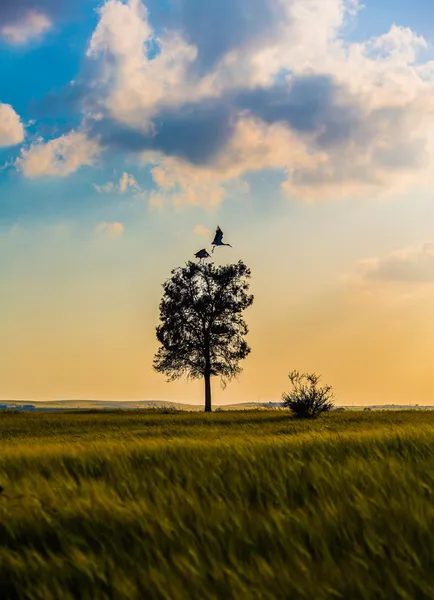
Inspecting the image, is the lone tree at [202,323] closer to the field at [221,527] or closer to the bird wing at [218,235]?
the bird wing at [218,235]

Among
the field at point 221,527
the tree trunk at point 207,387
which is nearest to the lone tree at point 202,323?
the tree trunk at point 207,387

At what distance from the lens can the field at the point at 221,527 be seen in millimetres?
4688

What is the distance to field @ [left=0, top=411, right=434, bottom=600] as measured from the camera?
185 inches

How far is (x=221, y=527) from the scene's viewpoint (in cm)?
559

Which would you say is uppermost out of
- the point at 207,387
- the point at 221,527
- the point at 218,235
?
the point at 218,235

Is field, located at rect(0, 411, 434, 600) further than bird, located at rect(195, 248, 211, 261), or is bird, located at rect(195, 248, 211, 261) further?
bird, located at rect(195, 248, 211, 261)

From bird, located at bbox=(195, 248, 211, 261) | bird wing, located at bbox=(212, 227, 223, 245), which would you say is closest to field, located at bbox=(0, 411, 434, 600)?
bird wing, located at bbox=(212, 227, 223, 245)

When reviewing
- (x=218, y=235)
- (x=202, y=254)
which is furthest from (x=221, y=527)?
(x=202, y=254)

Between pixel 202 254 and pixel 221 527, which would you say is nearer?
pixel 221 527

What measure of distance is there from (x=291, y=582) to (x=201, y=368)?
170 feet

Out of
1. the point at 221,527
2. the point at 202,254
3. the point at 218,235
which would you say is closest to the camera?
the point at 221,527

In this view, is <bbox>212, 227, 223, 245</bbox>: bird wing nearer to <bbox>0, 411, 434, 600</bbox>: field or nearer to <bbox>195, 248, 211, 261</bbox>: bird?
<bbox>195, 248, 211, 261</bbox>: bird

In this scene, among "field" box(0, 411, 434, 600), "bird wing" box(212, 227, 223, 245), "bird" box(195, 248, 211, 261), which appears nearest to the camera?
"field" box(0, 411, 434, 600)

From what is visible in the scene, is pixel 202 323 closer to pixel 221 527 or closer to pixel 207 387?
pixel 207 387
